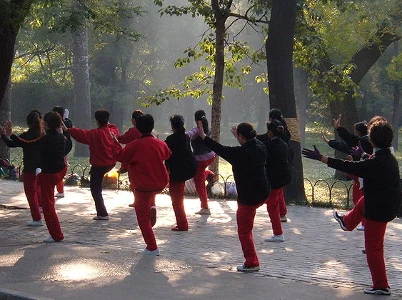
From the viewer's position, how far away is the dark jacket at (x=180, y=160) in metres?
12.2

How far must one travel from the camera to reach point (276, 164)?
1140 centimetres

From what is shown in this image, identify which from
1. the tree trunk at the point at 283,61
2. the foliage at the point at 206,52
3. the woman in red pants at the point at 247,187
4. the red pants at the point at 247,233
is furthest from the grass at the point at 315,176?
the red pants at the point at 247,233

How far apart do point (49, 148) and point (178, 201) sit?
6.52 ft

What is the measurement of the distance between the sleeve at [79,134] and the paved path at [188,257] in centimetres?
131

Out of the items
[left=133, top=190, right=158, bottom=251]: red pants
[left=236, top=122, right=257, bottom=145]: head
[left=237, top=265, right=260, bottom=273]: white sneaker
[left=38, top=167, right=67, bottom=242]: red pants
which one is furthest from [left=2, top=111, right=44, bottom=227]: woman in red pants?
[left=237, top=265, right=260, bottom=273]: white sneaker

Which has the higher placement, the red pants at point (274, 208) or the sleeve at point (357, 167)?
the sleeve at point (357, 167)

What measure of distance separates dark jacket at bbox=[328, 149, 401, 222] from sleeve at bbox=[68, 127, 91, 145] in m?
5.05

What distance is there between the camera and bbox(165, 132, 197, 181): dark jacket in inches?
481

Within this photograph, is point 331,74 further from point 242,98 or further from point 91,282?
point 242,98

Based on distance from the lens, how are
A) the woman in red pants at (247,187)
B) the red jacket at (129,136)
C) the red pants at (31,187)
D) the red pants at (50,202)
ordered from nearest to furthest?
1. the woman in red pants at (247,187)
2. the red pants at (50,202)
3. the red pants at (31,187)
4. the red jacket at (129,136)

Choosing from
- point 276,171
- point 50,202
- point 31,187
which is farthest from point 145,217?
point 31,187

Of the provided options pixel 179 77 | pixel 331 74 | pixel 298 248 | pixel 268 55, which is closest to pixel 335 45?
pixel 331 74

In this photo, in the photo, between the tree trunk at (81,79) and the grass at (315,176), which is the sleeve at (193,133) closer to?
the grass at (315,176)

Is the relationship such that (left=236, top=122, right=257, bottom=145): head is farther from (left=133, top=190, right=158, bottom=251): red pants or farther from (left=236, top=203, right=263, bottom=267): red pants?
(left=133, top=190, right=158, bottom=251): red pants
